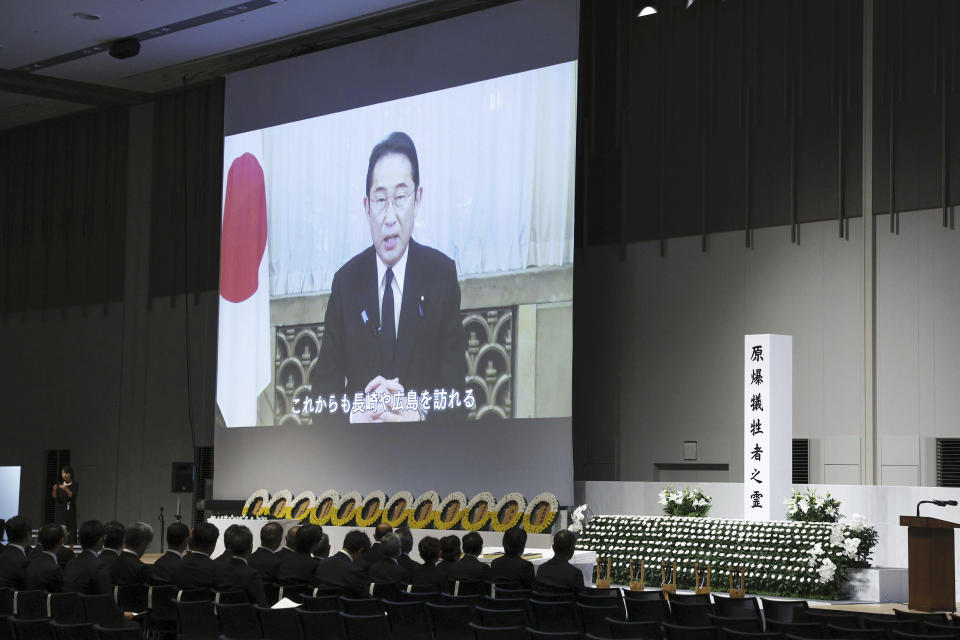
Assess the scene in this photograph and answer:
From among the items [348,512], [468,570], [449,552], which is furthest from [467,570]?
[348,512]

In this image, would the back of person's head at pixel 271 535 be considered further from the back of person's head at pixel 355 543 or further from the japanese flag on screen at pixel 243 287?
the japanese flag on screen at pixel 243 287

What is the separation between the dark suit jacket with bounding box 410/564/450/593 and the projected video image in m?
6.78

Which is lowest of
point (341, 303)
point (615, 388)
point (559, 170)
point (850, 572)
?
point (850, 572)

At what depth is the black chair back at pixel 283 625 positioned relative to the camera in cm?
592

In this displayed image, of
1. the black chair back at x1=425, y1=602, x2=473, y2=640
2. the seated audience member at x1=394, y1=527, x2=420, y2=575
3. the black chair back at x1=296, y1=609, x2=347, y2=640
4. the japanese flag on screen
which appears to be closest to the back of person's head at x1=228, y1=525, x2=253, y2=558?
the seated audience member at x1=394, y1=527, x2=420, y2=575

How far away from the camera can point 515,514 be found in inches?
556

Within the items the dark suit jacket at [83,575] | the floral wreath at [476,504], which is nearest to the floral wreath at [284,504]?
the floral wreath at [476,504]

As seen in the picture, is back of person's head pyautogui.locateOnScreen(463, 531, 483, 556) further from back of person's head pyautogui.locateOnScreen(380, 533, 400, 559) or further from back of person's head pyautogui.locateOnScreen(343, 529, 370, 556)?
back of person's head pyautogui.locateOnScreen(343, 529, 370, 556)

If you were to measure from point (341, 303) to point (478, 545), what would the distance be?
8786 mm

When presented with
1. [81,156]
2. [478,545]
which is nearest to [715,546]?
[478,545]

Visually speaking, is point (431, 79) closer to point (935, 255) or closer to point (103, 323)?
point (935, 255)

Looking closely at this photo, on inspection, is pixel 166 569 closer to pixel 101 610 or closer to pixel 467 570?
pixel 101 610

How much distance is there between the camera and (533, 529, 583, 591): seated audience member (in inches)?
289

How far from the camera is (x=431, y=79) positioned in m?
15.8
